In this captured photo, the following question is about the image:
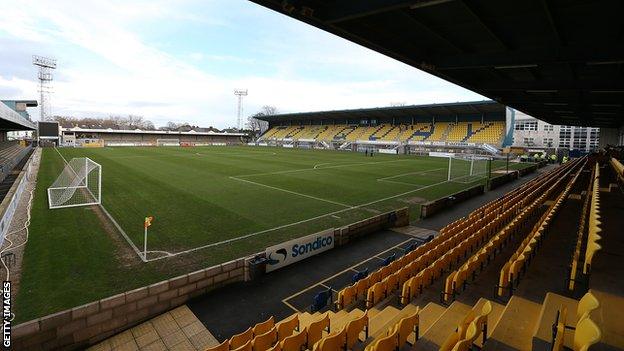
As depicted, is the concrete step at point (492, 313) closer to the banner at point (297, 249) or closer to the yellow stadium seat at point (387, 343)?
the yellow stadium seat at point (387, 343)

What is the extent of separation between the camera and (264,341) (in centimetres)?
568

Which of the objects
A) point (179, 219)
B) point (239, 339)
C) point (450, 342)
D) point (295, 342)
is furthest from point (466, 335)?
point (179, 219)

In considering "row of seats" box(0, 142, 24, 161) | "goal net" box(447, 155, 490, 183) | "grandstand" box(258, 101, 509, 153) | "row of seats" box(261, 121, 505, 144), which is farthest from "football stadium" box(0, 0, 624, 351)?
"row of seats" box(261, 121, 505, 144)

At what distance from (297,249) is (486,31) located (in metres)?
8.22

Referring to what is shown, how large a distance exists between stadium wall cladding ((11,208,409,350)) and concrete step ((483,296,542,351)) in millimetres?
6574

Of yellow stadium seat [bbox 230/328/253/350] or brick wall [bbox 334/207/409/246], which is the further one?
brick wall [bbox 334/207/409/246]

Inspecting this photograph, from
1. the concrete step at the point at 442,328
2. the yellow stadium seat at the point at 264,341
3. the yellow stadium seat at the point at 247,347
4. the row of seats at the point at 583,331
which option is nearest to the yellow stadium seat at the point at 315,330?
the yellow stadium seat at the point at 264,341

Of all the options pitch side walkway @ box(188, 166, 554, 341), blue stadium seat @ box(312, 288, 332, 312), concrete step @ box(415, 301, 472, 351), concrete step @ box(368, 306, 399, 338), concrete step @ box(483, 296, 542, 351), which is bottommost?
pitch side walkway @ box(188, 166, 554, 341)

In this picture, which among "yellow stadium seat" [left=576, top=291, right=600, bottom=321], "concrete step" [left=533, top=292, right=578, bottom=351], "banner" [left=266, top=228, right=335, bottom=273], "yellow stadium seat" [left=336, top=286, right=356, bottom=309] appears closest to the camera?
"yellow stadium seat" [left=576, top=291, right=600, bottom=321]

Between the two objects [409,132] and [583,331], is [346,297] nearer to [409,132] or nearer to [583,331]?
[583,331]

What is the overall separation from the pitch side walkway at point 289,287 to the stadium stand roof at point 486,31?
663 centimetres

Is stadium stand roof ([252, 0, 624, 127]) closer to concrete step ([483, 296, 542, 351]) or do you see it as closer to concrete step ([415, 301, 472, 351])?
concrete step ([483, 296, 542, 351])

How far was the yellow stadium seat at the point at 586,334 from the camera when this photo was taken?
2895 millimetres

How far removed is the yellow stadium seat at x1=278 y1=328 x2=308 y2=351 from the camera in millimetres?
5316
